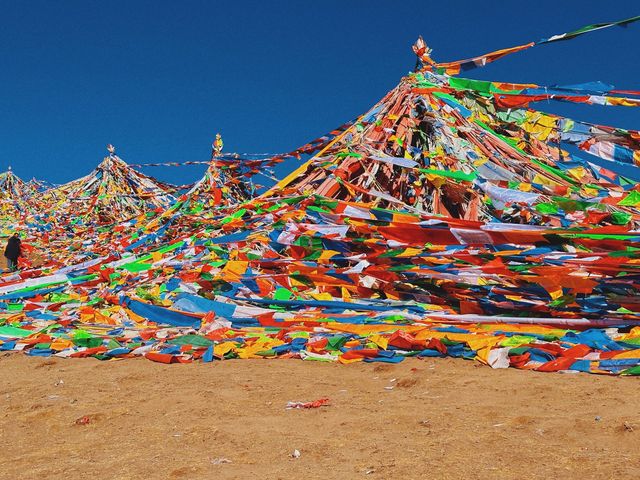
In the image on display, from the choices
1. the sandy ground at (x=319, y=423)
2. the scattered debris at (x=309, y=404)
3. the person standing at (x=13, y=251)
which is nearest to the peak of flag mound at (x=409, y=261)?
the sandy ground at (x=319, y=423)

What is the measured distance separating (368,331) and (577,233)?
2.00 metres

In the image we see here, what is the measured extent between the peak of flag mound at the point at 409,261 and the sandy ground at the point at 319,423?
44 centimetres

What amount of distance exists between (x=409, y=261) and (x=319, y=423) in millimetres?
2854

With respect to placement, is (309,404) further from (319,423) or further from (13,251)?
(13,251)

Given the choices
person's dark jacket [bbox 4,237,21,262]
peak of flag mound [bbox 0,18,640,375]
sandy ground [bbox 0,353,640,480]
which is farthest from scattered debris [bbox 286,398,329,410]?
person's dark jacket [bbox 4,237,21,262]

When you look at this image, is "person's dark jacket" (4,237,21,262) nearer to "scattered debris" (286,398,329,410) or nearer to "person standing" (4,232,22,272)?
"person standing" (4,232,22,272)

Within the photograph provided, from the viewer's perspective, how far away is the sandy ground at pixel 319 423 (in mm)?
3010

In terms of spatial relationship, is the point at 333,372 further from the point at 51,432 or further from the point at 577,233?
the point at 577,233

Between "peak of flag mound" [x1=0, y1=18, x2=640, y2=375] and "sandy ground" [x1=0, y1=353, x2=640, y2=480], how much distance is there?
0.44 meters

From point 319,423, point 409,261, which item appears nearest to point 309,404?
point 319,423

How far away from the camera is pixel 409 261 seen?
6316 millimetres

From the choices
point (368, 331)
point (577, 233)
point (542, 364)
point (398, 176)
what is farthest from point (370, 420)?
point (398, 176)

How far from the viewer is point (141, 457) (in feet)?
10.9

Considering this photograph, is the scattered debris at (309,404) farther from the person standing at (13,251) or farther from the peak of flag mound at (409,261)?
the person standing at (13,251)
